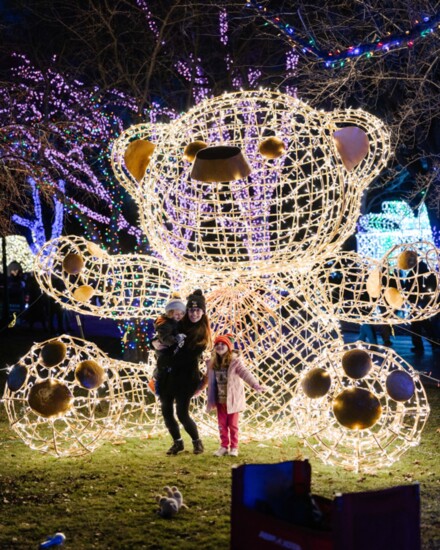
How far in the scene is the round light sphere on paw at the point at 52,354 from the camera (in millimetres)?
6316

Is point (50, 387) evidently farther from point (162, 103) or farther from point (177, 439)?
point (162, 103)

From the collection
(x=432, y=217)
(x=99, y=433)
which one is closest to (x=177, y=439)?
(x=99, y=433)

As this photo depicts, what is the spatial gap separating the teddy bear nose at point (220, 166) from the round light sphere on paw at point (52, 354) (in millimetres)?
1871

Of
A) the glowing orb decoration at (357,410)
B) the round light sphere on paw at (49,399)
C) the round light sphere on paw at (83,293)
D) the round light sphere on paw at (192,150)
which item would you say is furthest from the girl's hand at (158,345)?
the round light sphere on paw at (192,150)

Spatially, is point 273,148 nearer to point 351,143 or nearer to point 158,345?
point 351,143

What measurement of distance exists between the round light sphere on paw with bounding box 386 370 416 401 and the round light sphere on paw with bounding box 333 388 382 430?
314mm

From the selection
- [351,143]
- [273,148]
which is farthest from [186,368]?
[351,143]

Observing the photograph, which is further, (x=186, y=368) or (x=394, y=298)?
(x=186, y=368)

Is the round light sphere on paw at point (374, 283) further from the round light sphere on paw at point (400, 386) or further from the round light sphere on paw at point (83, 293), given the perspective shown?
the round light sphere on paw at point (83, 293)

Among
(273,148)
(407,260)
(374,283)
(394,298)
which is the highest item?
(273,148)

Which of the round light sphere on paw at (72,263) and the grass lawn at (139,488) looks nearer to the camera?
the grass lawn at (139,488)

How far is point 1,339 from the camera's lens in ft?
55.5

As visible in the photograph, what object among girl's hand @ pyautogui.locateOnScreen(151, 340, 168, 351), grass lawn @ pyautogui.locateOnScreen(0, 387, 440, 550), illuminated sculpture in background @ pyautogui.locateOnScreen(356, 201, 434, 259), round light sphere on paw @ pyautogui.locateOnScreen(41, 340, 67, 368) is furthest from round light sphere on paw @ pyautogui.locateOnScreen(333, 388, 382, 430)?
illuminated sculpture in background @ pyautogui.locateOnScreen(356, 201, 434, 259)

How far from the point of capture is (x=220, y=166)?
5.70 m
